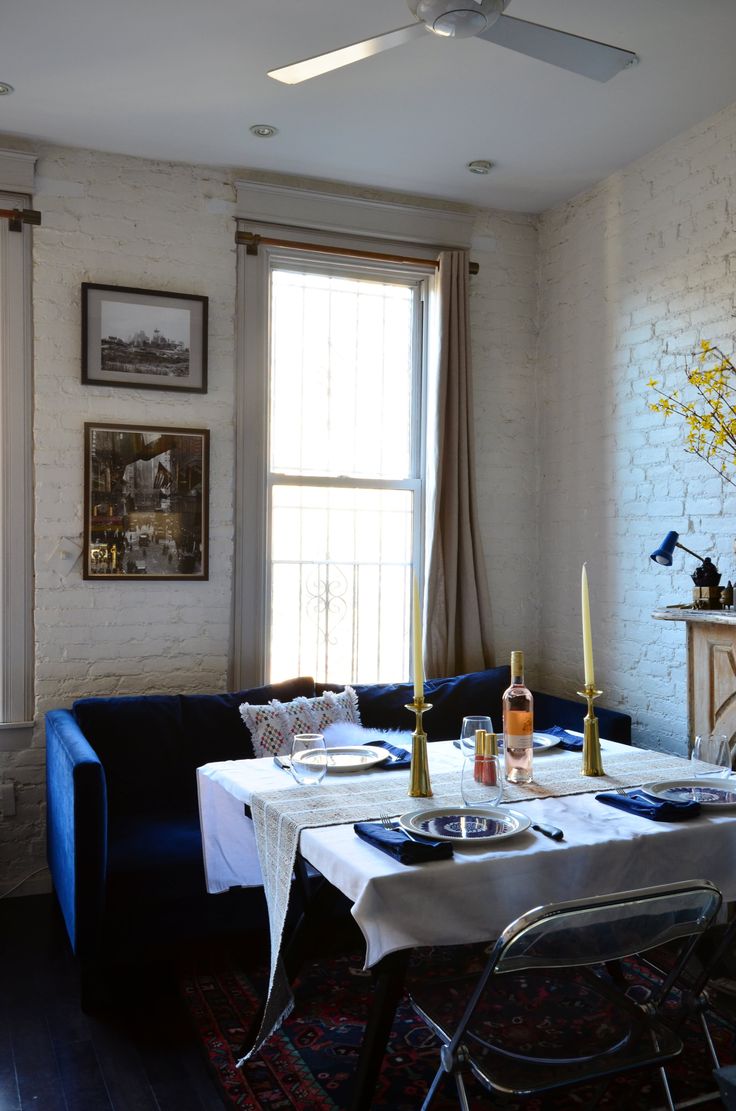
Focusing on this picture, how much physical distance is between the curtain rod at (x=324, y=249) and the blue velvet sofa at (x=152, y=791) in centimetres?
194

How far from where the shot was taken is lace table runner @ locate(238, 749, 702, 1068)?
7.07 feet

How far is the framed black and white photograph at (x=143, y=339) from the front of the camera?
396cm

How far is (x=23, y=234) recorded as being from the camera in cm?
386

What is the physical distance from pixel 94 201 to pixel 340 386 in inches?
52.2

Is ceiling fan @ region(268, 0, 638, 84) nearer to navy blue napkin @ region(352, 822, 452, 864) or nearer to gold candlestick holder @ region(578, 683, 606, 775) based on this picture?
gold candlestick holder @ region(578, 683, 606, 775)

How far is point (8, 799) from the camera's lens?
3.84 metres

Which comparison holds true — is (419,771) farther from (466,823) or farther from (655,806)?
(655,806)

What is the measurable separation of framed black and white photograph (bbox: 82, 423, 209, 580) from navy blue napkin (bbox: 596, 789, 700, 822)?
2.29 metres

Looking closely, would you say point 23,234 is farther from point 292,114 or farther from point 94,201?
point 292,114

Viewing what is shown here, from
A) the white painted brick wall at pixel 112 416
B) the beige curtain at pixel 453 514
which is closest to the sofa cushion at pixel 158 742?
the white painted brick wall at pixel 112 416

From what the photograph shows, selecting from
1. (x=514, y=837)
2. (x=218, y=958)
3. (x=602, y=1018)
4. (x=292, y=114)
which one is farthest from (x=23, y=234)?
(x=602, y=1018)

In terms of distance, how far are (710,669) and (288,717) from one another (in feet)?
5.31

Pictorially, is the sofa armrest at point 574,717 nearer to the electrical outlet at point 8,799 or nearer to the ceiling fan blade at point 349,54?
the electrical outlet at point 8,799

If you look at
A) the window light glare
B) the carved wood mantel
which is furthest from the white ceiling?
the carved wood mantel
